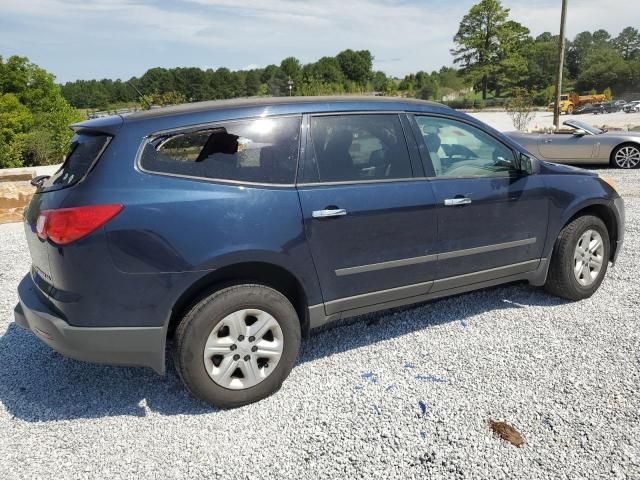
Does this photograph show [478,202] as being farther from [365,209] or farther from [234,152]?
[234,152]

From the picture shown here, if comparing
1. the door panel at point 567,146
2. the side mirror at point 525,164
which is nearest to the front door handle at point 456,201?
the side mirror at point 525,164

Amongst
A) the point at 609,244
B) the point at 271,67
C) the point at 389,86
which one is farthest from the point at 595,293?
the point at 271,67

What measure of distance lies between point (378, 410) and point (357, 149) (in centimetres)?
163

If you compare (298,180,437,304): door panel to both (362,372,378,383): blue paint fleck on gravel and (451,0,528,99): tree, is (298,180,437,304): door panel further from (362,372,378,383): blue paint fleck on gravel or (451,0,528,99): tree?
(451,0,528,99): tree

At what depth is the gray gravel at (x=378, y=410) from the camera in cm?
250

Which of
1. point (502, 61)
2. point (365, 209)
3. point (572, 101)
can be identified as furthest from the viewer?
point (502, 61)

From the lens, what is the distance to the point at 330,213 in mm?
3076

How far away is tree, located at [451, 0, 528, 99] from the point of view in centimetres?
7056

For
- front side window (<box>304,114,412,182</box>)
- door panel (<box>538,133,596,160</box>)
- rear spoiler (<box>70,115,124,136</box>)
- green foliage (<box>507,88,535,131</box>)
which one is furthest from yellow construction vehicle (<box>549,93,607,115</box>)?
rear spoiler (<box>70,115,124,136</box>)

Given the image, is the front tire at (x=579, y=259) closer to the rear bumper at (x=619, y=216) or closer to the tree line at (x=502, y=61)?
the rear bumper at (x=619, y=216)

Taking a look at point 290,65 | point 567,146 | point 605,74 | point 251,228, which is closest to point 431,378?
point 251,228

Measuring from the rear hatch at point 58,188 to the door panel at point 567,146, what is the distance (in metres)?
10.8

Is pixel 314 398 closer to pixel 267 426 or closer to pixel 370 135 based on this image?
pixel 267 426

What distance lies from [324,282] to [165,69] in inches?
3107
